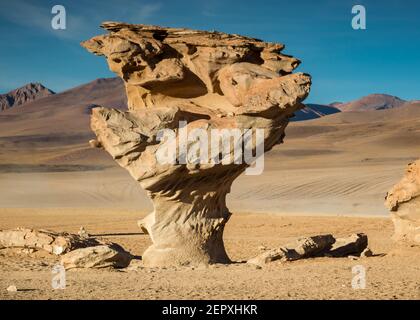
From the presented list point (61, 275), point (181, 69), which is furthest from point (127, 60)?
point (61, 275)

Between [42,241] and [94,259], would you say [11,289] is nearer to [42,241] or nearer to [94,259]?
[94,259]

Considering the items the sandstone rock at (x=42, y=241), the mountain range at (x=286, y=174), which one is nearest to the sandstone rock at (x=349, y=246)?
the sandstone rock at (x=42, y=241)

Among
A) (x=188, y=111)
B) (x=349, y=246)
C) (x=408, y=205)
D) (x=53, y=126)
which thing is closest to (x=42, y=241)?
(x=188, y=111)

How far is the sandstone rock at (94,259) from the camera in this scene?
9.48 meters

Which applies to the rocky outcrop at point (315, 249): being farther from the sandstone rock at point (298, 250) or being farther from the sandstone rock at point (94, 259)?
the sandstone rock at point (94, 259)

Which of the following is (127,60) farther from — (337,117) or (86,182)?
(337,117)

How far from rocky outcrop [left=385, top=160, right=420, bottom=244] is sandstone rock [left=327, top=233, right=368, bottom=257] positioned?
4.37 ft

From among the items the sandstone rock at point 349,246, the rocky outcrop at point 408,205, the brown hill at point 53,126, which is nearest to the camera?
the rocky outcrop at point 408,205

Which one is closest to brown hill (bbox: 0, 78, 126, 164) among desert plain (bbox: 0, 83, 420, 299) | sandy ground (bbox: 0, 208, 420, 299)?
desert plain (bbox: 0, 83, 420, 299)

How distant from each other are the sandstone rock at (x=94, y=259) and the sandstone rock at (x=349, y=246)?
159 inches

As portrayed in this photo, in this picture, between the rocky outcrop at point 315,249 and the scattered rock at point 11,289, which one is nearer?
the scattered rock at point 11,289

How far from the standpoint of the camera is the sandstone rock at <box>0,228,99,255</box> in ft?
40.5

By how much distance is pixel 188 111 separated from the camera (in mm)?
10359

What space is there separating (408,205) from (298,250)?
1.95 metres
